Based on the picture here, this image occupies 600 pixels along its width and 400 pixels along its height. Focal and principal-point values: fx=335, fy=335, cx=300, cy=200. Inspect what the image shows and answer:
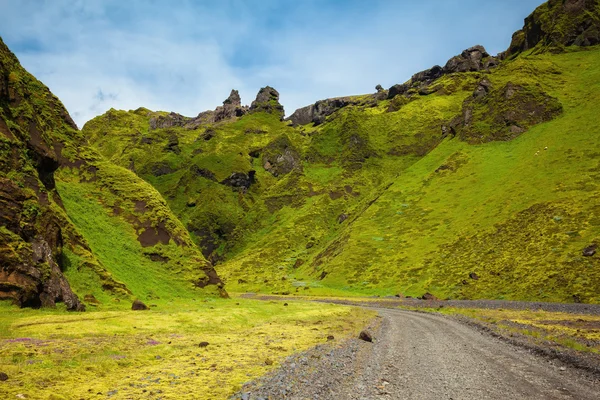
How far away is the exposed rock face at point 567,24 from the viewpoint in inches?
6166

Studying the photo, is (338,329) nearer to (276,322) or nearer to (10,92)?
(276,322)

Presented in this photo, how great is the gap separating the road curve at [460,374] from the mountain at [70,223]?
27.4 metres

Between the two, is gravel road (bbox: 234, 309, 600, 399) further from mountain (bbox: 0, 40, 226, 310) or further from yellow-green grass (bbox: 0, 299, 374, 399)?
mountain (bbox: 0, 40, 226, 310)

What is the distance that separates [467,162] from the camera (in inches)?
4542

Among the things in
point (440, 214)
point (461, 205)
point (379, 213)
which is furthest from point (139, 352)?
point (379, 213)

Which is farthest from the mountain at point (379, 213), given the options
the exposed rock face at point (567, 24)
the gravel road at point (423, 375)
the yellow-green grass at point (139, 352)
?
the gravel road at point (423, 375)

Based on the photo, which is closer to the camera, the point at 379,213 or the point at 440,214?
the point at 440,214

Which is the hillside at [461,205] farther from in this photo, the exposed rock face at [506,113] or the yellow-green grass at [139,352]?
the yellow-green grass at [139,352]

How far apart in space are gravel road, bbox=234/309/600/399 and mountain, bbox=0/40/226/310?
24.4 m

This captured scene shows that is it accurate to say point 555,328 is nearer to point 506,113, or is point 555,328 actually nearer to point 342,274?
point 342,274

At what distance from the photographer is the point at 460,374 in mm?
15352

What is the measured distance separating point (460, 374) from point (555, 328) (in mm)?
18448

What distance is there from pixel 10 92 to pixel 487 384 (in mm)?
54651

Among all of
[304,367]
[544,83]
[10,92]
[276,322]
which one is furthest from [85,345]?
[544,83]
